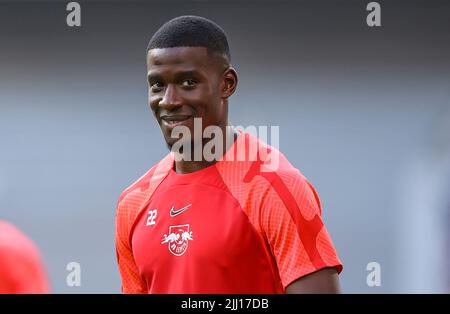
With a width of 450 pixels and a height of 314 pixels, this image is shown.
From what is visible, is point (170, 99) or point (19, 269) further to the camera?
point (170, 99)

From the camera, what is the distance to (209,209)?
2.61 m

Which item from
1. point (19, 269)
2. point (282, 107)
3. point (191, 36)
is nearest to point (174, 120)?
point (191, 36)

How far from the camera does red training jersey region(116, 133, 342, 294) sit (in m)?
2.46

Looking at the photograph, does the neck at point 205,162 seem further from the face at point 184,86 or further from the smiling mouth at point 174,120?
the smiling mouth at point 174,120

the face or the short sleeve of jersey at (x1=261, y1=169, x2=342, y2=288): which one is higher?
the face

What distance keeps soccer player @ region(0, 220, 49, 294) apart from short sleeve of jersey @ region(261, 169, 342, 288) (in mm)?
735

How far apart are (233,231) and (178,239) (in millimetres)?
216

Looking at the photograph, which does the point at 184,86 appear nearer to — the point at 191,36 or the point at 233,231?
the point at 191,36

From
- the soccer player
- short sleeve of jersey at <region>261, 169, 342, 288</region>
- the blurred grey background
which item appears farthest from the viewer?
the blurred grey background

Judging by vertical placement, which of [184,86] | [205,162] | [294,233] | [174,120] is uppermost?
[184,86]

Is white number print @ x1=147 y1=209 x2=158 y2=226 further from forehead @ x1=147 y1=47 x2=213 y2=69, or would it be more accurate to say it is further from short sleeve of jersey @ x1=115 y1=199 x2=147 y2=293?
forehead @ x1=147 y1=47 x2=213 y2=69

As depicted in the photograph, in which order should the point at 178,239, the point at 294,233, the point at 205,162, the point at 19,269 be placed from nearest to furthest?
1. the point at 19,269
2. the point at 294,233
3. the point at 178,239
4. the point at 205,162

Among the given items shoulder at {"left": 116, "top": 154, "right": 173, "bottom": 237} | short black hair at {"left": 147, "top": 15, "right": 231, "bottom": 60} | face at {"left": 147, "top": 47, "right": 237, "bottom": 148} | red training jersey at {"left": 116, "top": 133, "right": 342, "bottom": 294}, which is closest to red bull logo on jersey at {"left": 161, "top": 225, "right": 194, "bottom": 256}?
red training jersey at {"left": 116, "top": 133, "right": 342, "bottom": 294}

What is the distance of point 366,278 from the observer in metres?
5.37
